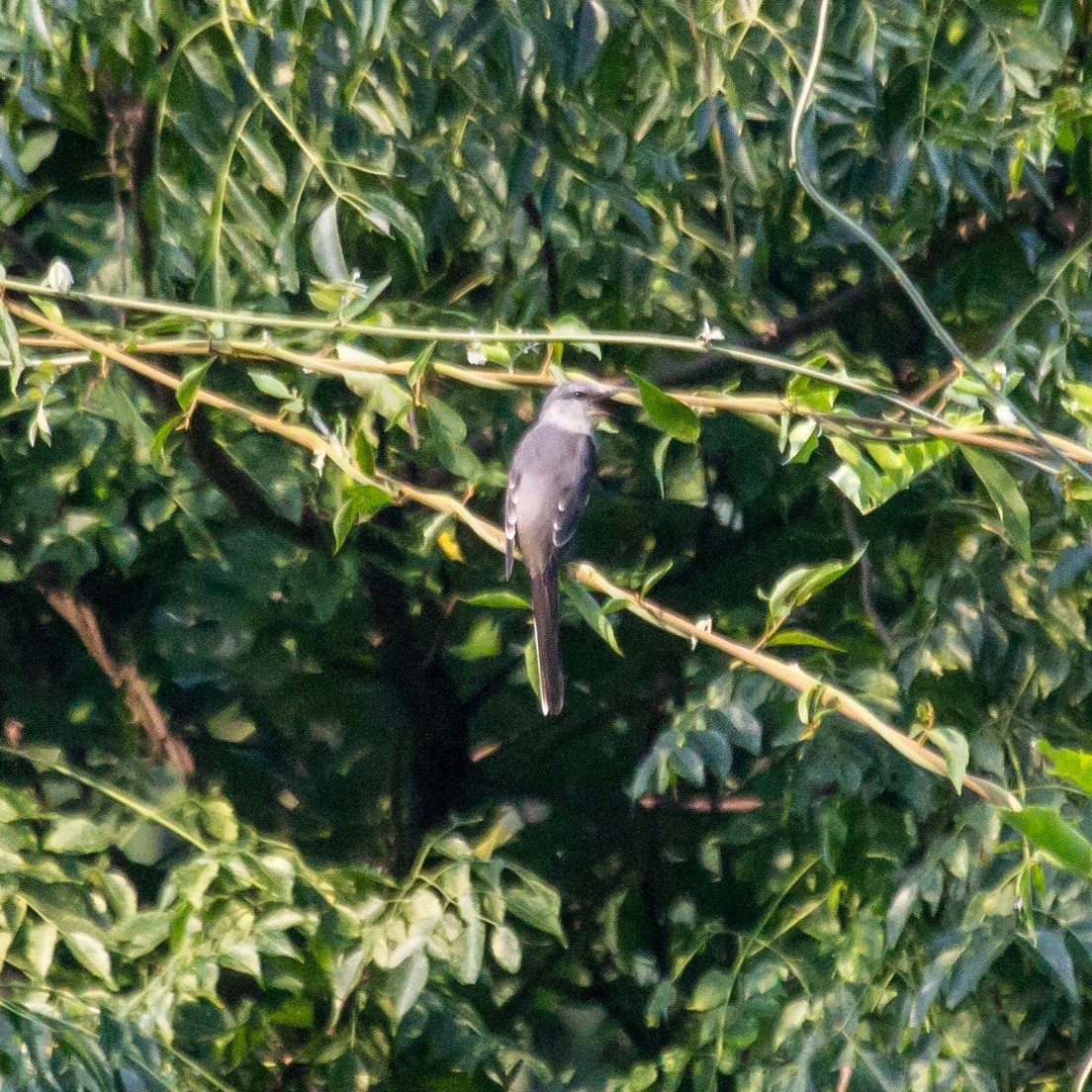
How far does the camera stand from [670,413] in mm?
2639

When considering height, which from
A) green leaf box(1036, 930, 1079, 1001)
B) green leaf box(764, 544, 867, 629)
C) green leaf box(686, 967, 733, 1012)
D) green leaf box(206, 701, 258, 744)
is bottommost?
green leaf box(206, 701, 258, 744)

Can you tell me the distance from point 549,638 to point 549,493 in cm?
49

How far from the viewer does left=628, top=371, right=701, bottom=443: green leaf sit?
8.52 ft

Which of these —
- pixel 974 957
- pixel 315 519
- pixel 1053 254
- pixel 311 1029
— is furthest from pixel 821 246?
pixel 311 1029

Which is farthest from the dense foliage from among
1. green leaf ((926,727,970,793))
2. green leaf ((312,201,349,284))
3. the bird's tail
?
green leaf ((926,727,970,793))

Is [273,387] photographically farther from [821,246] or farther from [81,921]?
[821,246]

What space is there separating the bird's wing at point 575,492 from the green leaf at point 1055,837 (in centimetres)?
280

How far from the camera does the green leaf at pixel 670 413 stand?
8.52ft

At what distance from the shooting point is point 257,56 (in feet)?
11.4

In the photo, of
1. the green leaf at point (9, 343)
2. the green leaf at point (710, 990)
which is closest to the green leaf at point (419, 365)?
the green leaf at point (9, 343)

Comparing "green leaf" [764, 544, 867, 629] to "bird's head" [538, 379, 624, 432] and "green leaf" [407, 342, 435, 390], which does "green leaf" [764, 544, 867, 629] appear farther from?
"bird's head" [538, 379, 624, 432]

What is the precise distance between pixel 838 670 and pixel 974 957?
2.32 feet

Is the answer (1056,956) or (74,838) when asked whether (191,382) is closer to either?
(74,838)

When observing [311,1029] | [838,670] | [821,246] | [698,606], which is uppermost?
[821,246]
